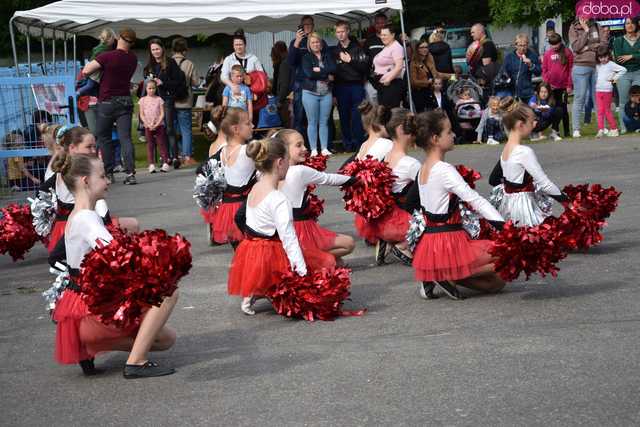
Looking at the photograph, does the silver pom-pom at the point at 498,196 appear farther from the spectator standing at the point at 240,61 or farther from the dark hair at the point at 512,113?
the spectator standing at the point at 240,61

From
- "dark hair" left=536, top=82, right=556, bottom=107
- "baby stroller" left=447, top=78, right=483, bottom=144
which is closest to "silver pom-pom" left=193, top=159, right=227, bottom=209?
"baby stroller" left=447, top=78, right=483, bottom=144

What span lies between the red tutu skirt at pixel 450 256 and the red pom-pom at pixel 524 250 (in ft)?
1.04

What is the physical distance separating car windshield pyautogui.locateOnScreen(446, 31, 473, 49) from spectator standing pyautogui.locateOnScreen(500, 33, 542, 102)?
15.7 m

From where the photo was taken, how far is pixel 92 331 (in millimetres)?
6484

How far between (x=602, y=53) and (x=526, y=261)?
39.5ft

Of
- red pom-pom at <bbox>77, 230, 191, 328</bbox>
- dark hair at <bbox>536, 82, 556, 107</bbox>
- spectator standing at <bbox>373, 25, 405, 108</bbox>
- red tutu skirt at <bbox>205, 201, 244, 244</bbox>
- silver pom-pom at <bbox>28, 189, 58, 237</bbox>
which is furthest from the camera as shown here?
dark hair at <bbox>536, 82, 556, 107</bbox>

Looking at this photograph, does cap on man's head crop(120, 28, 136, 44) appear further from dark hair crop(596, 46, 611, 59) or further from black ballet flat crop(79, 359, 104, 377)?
black ballet flat crop(79, 359, 104, 377)

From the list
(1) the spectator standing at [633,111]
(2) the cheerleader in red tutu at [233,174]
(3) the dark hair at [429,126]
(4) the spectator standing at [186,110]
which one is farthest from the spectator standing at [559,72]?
(3) the dark hair at [429,126]

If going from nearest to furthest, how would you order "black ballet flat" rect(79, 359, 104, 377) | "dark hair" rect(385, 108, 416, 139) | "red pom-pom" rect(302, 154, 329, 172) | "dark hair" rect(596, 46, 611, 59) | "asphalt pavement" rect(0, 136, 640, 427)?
"asphalt pavement" rect(0, 136, 640, 427), "black ballet flat" rect(79, 359, 104, 377), "dark hair" rect(385, 108, 416, 139), "red pom-pom" rect(302, 154, 329, 172), "dark hair" rect(596, 46, 611, 59)

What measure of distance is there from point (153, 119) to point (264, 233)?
34.4 feet

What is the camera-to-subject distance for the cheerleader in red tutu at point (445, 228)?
26.2 feet

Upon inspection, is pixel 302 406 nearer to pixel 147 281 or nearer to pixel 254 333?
pixel 147 281

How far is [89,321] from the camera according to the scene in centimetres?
650

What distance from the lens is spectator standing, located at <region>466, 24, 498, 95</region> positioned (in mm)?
20391
